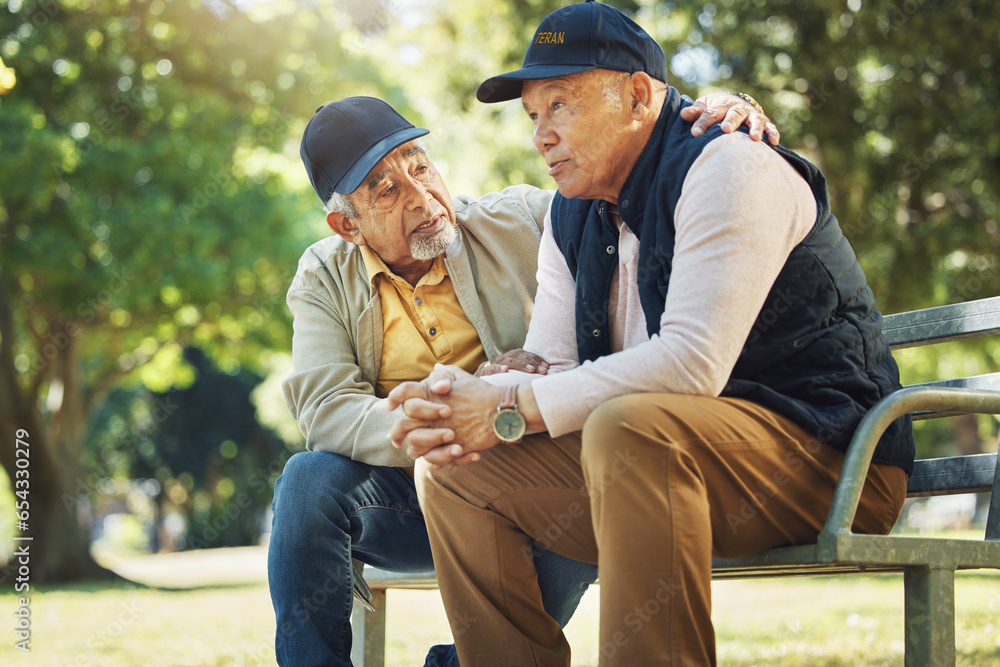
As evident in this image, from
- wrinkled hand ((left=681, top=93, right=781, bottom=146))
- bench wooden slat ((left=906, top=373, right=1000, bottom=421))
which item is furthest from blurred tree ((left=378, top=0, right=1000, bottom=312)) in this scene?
wrinkled hand ((left=681, top=93, right=781, bottom=146))

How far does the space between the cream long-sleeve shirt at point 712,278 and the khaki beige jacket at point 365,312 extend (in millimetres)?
→ 980

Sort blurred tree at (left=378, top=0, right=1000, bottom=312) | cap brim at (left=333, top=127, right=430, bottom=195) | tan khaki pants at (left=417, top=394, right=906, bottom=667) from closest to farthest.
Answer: tan khaki pants at (left=417, top=394, right=906, bottom=667) < cap brim at (left=333, top=127, right=430, bottom=195) < blurred tree at (left=378, top=0, right=1000, bottom=312)

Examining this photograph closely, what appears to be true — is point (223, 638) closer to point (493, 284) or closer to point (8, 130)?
point (493, 284)

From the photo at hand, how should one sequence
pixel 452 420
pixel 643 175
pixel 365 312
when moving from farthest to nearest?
1. pixel 365 312
2. pixel 643 175
3. pixel 452 420

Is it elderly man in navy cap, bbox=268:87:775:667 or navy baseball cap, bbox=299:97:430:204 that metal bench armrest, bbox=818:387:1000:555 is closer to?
elderly man in navy cap, bbox=268:87:775:667

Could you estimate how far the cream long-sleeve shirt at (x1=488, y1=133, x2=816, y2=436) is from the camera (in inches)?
84.3

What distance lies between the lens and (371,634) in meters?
3.79

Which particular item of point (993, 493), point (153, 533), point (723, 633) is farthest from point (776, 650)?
point (153, 533)

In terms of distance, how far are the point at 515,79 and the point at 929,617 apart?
1634 millimetres

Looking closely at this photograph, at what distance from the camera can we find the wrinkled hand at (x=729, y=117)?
7.88 feet

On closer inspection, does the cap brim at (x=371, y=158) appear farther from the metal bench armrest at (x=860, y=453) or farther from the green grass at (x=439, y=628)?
the green grass at (x=439, y=628)

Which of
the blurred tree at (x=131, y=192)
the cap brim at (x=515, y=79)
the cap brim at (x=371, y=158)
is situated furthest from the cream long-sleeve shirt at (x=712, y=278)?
the blurred tree at (x=131, y=192)

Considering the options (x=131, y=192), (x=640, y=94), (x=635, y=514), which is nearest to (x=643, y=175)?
(x=640, y=94)

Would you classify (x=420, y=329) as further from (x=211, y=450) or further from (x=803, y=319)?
(x=211, y=450)
